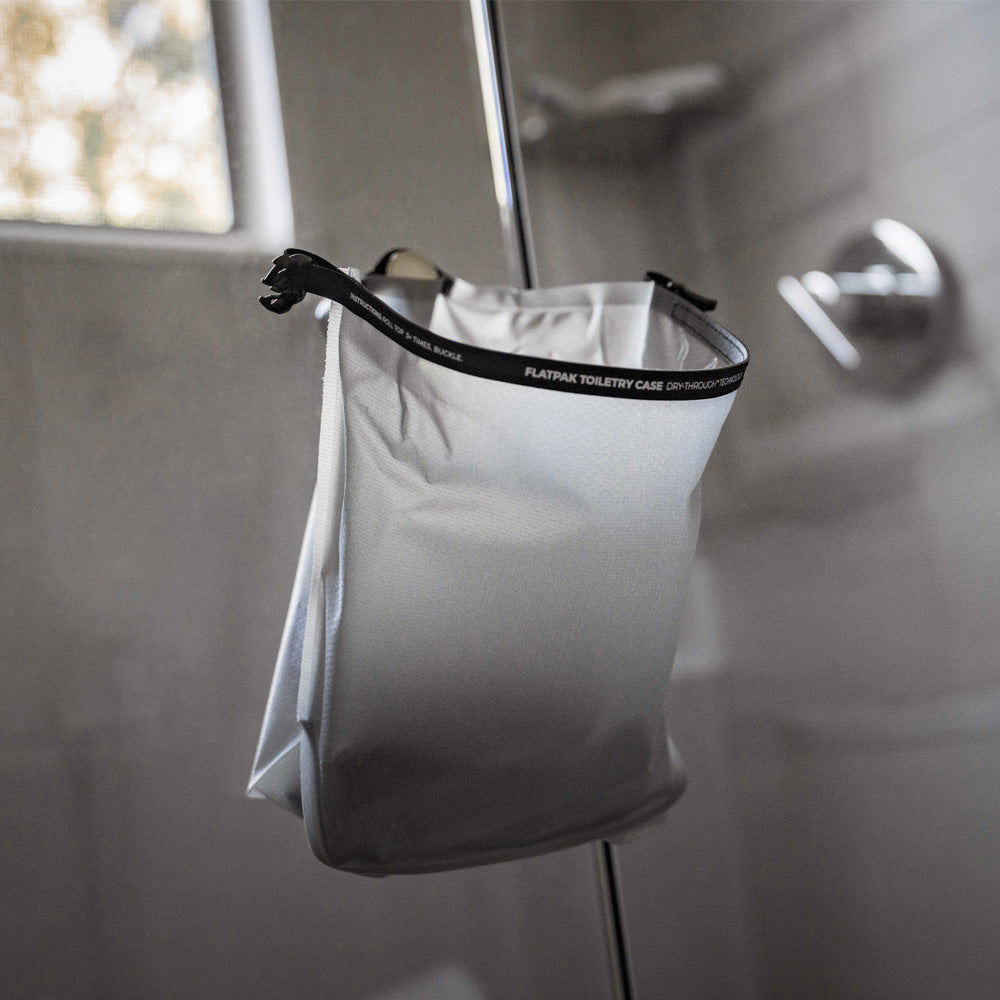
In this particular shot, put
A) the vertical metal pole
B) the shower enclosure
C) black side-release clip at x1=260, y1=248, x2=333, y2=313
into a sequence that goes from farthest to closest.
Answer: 1. the vertical metal pole
2. the shower enclosure
3. black side-release clip at x1=260, y1=248, x2=333, y2=313

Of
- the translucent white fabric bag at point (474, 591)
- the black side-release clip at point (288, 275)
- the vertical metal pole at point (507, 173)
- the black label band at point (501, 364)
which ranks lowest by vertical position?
the translucent white fabric bag at point (474, 591)

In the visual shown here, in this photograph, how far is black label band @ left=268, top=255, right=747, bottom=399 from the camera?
0.57 meters

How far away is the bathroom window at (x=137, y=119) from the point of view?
0.75m

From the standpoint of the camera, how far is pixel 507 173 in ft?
3.17

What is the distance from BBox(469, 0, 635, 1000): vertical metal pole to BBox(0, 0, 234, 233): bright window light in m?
0.26

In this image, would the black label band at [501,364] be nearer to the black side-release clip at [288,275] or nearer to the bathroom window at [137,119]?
the black side-release clip at [288,275]

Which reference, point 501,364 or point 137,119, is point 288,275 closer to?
point 501,364

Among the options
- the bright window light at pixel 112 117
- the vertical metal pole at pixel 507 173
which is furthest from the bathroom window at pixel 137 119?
the vertical metal pole at pixel 507 173

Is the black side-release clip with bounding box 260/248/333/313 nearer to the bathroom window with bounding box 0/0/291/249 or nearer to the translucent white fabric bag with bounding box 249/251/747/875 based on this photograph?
the translucent white fabric bag with bounding box 249/251/747/875

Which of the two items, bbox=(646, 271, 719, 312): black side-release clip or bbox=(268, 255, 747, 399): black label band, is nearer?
bbox=(268, 255, 747, 399): black label band

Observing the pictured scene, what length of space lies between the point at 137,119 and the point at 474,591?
0.48 meters

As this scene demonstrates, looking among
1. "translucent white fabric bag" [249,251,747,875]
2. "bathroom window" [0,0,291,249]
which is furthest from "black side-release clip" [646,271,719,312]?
"bathroom window" [0,0,291,249]

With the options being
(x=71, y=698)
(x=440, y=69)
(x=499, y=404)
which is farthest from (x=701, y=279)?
(x=71, y=698)

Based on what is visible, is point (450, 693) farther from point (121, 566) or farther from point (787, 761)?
point (787, 761)
